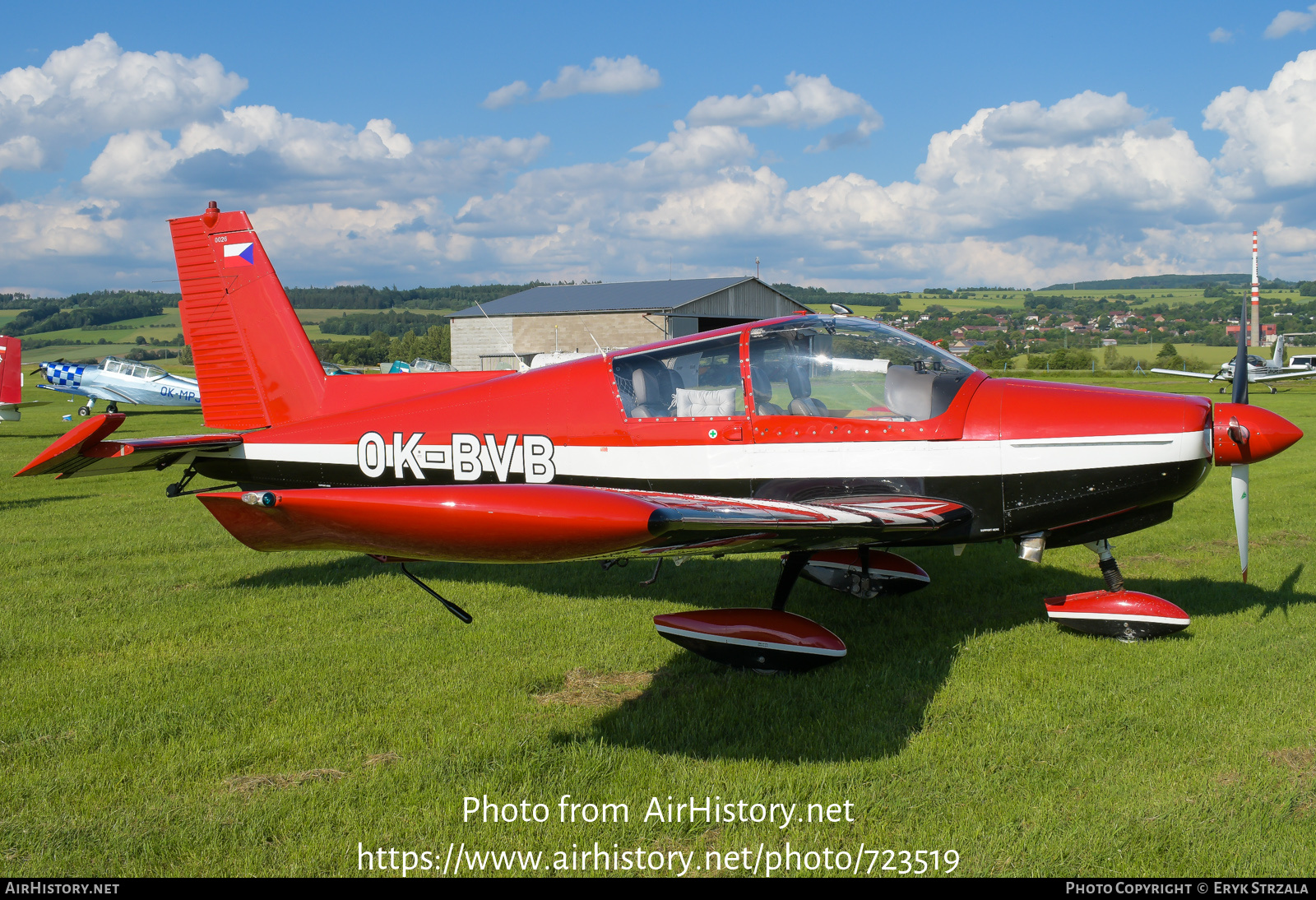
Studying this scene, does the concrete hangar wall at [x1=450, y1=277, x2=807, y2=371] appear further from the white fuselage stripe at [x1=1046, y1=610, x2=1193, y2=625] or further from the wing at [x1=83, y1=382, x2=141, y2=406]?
the white fuselage stripe at [x1=1046, y1=610, x2=1193, y2=625]

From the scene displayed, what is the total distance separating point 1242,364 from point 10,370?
29665 mm

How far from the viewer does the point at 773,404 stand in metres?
5.30

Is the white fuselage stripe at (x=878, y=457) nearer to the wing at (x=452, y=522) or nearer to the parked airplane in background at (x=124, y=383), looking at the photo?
the wing at (x=452, y=522)

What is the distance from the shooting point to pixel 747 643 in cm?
490

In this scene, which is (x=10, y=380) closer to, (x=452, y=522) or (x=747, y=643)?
(x=747, y=643)

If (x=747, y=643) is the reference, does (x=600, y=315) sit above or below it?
above

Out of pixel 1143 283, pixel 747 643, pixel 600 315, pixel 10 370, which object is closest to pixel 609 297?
pixel 600 315

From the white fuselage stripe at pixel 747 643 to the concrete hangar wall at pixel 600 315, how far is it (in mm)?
33467

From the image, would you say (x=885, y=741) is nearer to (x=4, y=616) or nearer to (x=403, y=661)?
(x=403, y=661)

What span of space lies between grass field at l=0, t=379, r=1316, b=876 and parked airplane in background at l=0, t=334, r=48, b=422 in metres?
21.5

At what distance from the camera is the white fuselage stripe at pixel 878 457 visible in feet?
16.1

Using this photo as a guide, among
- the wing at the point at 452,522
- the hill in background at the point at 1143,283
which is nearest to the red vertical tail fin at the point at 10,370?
the wing at the point at 452,522

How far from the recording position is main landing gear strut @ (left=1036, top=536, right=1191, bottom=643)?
534 centimetres

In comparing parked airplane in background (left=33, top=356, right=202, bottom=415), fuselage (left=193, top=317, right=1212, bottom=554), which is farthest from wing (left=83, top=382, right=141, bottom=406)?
fuselage (left=193, top=317, right=1212, bottom=554)
